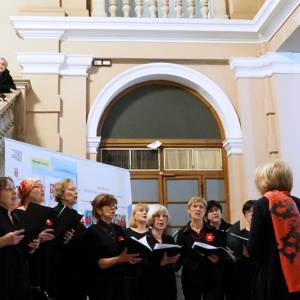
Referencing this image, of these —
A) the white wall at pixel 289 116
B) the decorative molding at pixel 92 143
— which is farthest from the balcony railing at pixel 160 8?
the decorative molding at pixel 92 143

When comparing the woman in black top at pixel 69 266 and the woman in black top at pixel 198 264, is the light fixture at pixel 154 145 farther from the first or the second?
the woman in black top at pixel 69 266

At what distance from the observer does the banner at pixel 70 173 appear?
16.5ft

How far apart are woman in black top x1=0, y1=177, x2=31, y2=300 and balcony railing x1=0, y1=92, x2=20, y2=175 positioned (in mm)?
2477

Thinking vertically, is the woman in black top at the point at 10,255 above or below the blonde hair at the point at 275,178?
below

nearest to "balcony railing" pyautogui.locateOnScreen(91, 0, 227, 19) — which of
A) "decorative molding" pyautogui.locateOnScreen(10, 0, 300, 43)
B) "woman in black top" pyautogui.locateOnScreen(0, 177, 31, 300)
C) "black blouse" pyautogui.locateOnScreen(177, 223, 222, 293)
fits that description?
"decorative molding" pyautogui.locateOnScreen(10, 0, 300, 43)

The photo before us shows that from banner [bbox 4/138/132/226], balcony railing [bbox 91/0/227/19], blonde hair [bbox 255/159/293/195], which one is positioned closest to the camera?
blonde hair [bbox 255/159/293/195]

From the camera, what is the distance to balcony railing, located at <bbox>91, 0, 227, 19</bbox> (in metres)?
7.33

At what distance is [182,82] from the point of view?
741 cm

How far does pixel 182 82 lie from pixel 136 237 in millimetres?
3736

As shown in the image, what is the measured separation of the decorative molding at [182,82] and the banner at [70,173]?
1261 millimetres

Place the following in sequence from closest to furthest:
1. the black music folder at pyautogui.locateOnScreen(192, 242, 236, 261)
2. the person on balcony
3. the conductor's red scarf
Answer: the conductor's red scarf → the black music folder at pyautogui.locateOnScreen(192, 242, 236, 261) → the person on balcony

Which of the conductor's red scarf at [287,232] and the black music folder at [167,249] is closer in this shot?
the conductor's red scarf at [287,232]

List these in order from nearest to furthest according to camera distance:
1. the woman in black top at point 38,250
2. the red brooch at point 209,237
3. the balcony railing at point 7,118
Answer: the woman in black top at point 38,250 < the red brooch at point 209,237 < the balcony railing at point 7,118

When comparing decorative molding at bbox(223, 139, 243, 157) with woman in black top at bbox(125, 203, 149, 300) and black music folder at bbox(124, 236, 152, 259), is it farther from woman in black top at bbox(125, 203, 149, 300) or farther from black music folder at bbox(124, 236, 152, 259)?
black music folder at bbox(124, 236, 152, 259)
